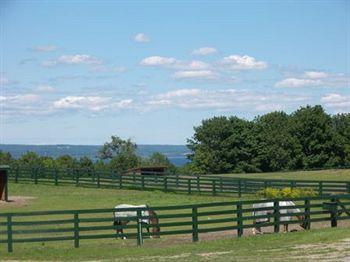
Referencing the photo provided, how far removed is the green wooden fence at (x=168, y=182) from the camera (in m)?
36.6

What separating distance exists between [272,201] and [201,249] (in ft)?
14.1

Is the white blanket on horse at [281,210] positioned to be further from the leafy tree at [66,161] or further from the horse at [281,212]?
the leafy tree at [66,161]

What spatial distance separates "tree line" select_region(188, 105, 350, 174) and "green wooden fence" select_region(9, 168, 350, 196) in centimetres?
4975

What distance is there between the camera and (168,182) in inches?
1640

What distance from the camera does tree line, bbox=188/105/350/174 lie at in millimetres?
91188

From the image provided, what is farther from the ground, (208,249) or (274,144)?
(274,144)

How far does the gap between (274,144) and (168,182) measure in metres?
52.8

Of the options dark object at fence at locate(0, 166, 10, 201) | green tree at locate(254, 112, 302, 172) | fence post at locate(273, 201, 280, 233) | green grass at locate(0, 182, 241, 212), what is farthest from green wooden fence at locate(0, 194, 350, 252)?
green tree at locate(254, 112, 302, 172)

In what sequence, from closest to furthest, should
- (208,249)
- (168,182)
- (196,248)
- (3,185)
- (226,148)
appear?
(208,249)
(196,248)
(3,185)
(168,182)
(226,148)

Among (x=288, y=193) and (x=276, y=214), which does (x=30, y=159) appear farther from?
(x=276, y=214)

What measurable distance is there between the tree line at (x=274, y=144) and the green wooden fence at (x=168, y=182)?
49753 millimetres

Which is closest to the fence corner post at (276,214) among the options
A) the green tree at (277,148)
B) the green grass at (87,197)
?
the green grass at (87,197)

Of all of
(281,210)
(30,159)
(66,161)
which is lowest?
(281,210)

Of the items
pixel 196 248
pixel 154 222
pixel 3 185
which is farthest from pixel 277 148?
pixel 196 248
